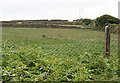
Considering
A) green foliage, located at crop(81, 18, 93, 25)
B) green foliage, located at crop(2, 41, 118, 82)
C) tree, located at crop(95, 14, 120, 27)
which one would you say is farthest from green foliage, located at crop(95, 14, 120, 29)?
green foliage, located at crop(2, 41, 118, 82)

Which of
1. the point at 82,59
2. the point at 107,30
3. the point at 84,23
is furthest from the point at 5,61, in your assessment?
the point at 84,23

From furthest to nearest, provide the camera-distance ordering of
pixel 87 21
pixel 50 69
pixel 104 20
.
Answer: pixel 87 21, pixel 104 20, pixel 50 69

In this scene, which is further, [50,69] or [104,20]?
[104,20]

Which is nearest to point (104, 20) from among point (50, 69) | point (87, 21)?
point (87, 21)

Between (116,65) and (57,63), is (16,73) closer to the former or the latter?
(57,63)

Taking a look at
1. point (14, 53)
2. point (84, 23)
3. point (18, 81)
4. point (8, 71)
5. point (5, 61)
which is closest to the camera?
point (18, 81)

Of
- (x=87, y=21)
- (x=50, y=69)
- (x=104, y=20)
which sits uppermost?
(x=50, y=69)

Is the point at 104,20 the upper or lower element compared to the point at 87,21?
upper

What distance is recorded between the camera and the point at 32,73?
5.39 metres

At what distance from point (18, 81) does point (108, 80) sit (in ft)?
4.89

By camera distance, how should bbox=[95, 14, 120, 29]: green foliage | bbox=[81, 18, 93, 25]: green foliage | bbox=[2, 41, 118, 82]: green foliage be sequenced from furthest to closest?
bbox=[81, 18, 93, 25]: green foliage, bbox=[95, 14, 120, 29]: green foliage, bbox=[2, 41, 118, 82]: green foliage

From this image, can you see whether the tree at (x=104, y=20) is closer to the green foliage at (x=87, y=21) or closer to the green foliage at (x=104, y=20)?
the green foliage at (x=104, y=20)

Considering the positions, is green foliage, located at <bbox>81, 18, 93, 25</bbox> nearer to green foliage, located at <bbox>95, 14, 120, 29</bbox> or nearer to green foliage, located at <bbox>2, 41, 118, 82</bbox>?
green foliage, located at <bbox>95, 14, 120, 29</bbox>

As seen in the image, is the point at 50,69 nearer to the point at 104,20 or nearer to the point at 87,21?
the point at 104,20
